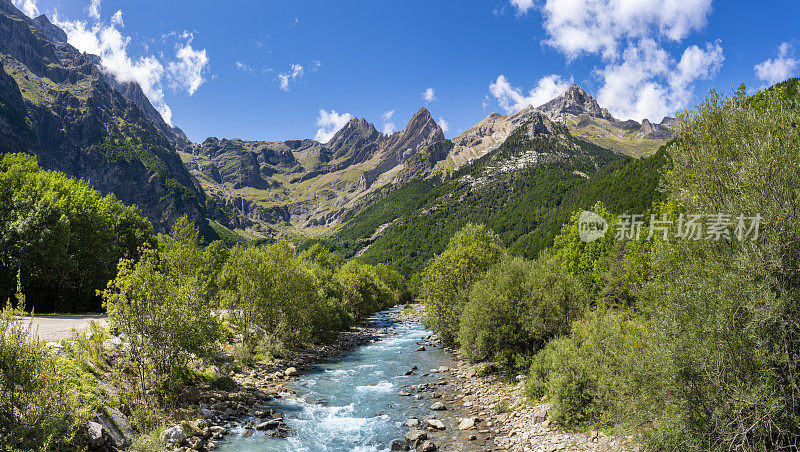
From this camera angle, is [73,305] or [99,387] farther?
[73,305]

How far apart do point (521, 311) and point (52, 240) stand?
4439 cm

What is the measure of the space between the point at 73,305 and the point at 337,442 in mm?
41482

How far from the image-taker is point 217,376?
2434cm

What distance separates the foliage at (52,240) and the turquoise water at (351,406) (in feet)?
94.0

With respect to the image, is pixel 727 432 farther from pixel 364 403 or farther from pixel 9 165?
pixel 9 165

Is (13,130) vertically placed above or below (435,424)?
above

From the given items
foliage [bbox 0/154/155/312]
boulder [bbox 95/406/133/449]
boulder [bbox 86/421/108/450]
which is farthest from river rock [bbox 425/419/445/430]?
foliage [bbox 0/154/155/312]

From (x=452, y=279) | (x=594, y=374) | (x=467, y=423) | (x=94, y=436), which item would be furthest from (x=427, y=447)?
(x=452, y=279)

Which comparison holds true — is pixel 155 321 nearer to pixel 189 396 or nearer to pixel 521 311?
pixel 189 396

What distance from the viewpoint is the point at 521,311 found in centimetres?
2795

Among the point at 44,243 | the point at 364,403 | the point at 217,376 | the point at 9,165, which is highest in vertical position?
the point at 9,165

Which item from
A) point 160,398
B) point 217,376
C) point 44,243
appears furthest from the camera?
point 44,243

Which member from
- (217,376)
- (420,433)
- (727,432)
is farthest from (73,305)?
(727,432)

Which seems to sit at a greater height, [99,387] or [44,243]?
[44,243]
